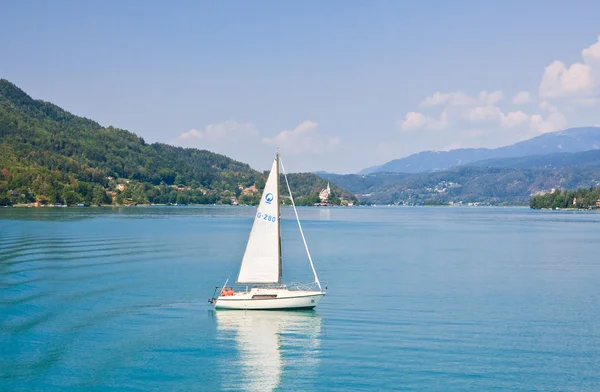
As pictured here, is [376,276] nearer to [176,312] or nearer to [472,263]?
[472,263]

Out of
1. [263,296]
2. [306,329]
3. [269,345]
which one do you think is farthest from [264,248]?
[269,345]

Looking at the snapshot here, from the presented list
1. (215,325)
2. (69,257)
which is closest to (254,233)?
(215,325)

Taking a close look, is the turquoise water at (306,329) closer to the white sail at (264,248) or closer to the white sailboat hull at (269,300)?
the white sailboat hull at (269,300)

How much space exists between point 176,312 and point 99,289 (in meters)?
12.2

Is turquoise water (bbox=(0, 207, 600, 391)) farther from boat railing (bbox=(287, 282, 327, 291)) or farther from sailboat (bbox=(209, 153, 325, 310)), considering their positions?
boat railing (bbox=(287, 282, 327, 291))

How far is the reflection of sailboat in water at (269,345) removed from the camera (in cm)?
3189

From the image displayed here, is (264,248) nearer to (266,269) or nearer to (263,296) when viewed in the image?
(266,269)

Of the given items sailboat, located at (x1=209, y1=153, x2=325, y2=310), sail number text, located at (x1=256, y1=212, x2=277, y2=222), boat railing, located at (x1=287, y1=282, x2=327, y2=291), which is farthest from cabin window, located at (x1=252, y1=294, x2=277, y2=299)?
boat railing, located at (x1=287, y1=282, x2=327, y2=291)

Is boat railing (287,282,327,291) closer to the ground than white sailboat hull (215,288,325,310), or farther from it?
closer to the ground

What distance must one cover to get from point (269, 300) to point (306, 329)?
16.0 feet

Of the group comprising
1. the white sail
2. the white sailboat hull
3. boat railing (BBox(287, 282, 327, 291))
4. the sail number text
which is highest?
the sail number text

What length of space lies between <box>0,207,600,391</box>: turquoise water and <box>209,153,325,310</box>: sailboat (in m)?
0.85

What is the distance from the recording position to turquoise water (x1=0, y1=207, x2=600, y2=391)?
3177 cm

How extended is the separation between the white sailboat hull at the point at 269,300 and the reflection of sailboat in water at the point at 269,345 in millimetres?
537
